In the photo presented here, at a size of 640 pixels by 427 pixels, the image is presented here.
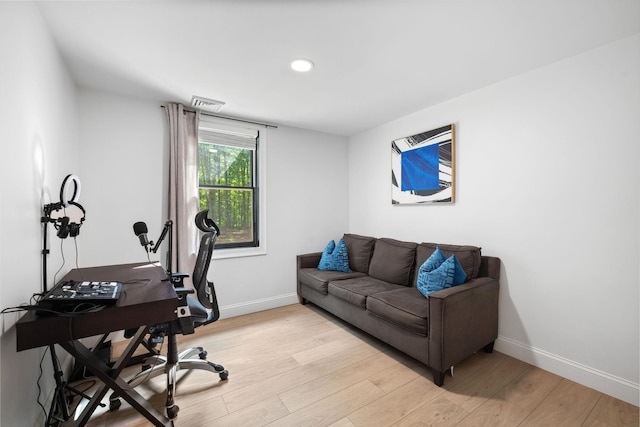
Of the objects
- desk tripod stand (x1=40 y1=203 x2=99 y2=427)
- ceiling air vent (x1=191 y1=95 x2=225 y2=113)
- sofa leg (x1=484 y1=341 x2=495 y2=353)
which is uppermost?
ceiling air vent (x1=191 y1=95 x2=225 y2=113)

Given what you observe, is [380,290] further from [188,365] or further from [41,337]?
[41,337]

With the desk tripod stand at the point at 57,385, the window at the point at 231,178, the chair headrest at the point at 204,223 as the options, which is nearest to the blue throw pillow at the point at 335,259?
the window at the point at 231,178

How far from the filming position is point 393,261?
3061 mm

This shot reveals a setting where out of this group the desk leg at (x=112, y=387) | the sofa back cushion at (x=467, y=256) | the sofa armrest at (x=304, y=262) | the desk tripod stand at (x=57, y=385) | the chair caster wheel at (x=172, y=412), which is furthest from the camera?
the sofa armrest at (x=304, y=262)

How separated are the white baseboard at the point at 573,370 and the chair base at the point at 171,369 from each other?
242cm

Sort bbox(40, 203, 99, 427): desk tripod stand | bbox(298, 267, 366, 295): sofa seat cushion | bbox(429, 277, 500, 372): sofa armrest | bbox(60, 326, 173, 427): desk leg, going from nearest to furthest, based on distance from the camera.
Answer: bbox(60, 326, 173, 427): desk leg, bbox(40, 203, 99, 427): desk tripod stand, bbox(429, 277, 500, 372): sofa armrest, bbox(298, 267, 366, 295): sofa seat cushion

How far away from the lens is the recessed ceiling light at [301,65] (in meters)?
2.11

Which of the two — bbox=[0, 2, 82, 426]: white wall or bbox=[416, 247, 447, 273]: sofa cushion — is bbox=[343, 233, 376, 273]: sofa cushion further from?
bbox=[0, 2, 82, 426]: white wall

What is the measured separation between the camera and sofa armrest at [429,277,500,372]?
1.95 m

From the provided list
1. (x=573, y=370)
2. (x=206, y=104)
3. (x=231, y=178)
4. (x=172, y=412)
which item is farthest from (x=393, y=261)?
(x=206, y=104)

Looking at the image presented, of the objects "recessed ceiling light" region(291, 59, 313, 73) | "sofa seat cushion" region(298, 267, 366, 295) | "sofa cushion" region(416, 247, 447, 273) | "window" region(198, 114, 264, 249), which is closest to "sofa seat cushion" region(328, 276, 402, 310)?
"sofa seat cushion" region(298, 267, 366, 295)

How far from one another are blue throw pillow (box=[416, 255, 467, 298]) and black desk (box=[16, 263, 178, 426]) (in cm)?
192

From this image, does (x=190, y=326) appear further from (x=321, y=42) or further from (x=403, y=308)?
(x=321, y=42)

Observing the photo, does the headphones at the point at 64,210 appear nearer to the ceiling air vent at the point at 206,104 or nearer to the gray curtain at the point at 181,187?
the gray curtain at the point at 181,187
